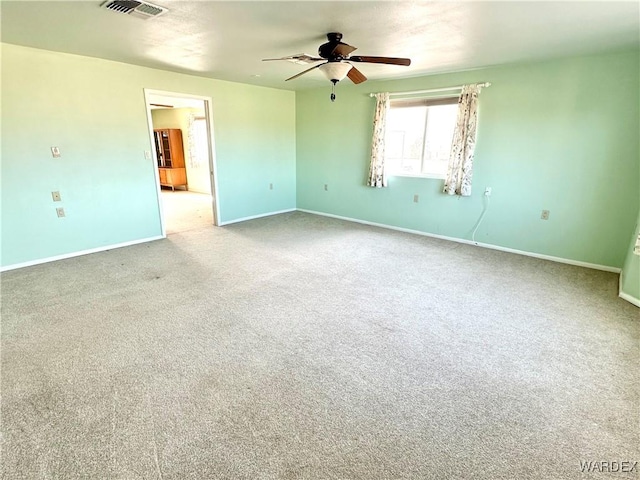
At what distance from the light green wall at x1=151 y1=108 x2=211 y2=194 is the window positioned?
17.0ft

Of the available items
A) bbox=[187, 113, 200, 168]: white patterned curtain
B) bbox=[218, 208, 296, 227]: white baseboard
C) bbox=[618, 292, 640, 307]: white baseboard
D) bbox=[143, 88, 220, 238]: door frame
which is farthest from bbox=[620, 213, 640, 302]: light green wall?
bbox=[187, 113, 200, 168]: white patterned curtain

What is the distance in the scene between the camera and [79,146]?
3961 millimetres

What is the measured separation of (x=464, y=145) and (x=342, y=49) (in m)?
2.56

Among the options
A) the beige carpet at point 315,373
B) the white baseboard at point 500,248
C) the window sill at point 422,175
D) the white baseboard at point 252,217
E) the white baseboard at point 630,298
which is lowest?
the beige carpet at point 315,373

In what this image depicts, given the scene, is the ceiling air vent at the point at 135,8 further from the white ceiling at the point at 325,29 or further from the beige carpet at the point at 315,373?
the beige carpet at the point at 315,373

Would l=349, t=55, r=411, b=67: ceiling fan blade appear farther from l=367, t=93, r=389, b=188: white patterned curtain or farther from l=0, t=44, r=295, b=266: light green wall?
l=0, t=44, r=295, b=266: light green wall

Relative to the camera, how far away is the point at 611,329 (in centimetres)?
261

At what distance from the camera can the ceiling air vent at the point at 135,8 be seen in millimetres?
2237

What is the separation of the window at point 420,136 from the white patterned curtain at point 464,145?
200mm

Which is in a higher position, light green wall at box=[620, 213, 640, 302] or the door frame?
the door frame

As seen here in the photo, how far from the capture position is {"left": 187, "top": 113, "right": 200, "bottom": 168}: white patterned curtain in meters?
8.38

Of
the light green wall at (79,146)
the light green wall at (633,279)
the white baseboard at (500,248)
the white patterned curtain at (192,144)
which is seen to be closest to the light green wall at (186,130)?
the white patterned curtain at (192,144)

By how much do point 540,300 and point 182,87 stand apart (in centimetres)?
534

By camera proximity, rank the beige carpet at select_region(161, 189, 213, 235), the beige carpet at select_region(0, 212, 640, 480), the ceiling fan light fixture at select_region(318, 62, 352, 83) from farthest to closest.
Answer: the beige carpet at select_region(161, 189, 213, 235) → the ceiling fan light fixture at select_region(318, 62, 352, 83) → the beige carpet at select_region(0, 212, 640, 480)
